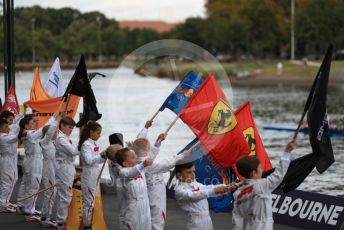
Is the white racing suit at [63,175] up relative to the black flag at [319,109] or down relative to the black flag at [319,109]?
down

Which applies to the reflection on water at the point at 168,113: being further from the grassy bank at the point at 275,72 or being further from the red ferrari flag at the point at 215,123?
the grassy bank at the point at 275,72

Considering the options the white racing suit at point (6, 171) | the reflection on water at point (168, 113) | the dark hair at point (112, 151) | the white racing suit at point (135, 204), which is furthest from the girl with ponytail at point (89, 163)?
the white racing suit at point (6, 171)

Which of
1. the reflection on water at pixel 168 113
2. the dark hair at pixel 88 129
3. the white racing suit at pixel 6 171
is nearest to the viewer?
the dark hair at pixel 88 129

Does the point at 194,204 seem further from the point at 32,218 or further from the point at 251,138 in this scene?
the point at 32,218

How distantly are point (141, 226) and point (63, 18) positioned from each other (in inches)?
4356

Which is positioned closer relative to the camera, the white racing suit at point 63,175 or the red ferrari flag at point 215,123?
the red ferrari flag at point 215,123

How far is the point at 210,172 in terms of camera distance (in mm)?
10688

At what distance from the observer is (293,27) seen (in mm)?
104812

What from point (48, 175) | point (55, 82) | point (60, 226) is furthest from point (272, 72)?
point (60, 226)

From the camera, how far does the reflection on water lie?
11070mm

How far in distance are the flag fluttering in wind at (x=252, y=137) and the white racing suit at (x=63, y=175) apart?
94.1 inches

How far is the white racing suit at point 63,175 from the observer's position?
11.1 meters

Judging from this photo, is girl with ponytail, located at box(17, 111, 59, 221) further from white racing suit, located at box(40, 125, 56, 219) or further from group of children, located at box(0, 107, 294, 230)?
→ white racing suit, located at box(40, 125, 56, 219)

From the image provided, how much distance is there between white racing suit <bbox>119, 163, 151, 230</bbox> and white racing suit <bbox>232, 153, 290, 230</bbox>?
1.42 metres
